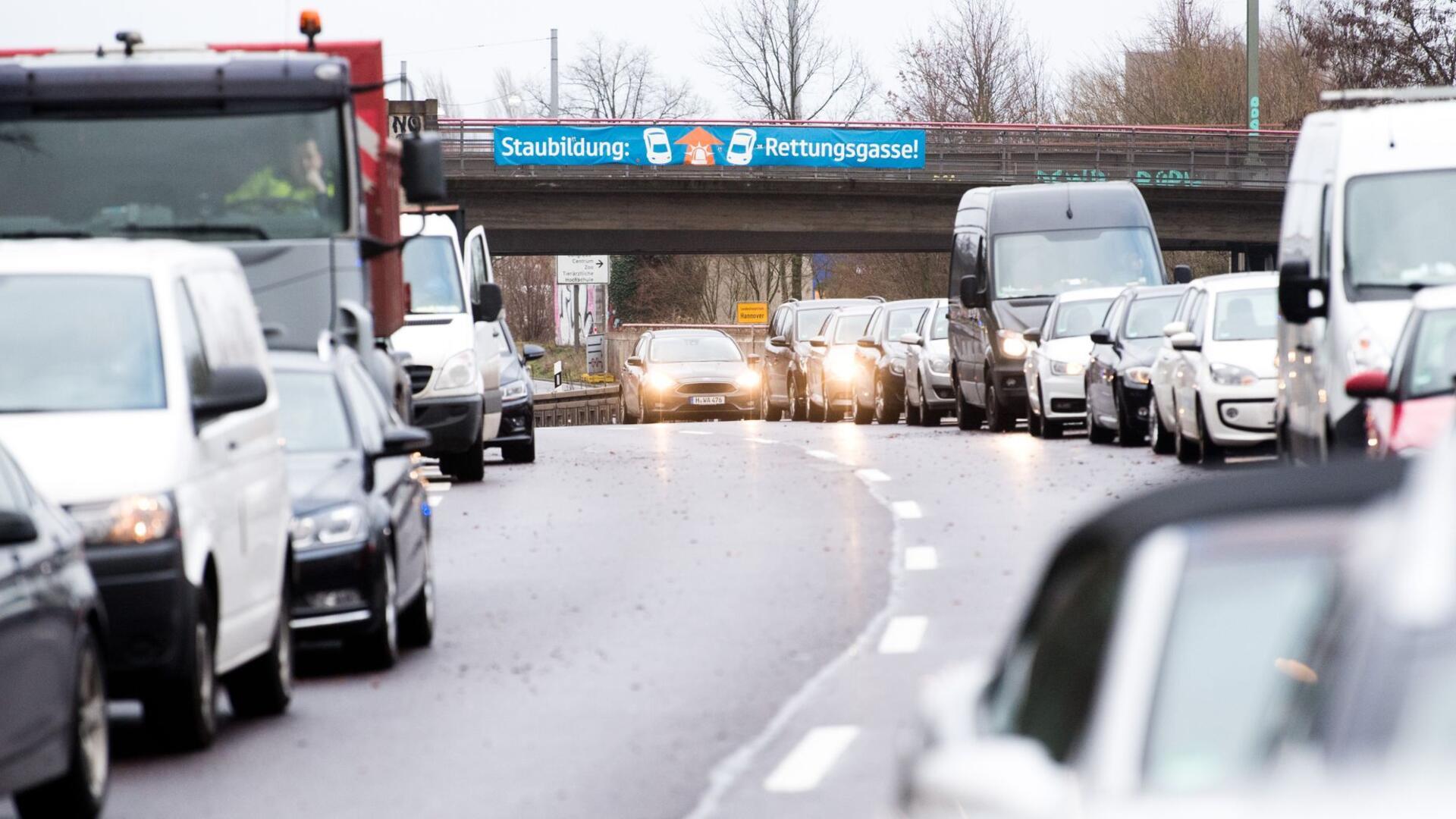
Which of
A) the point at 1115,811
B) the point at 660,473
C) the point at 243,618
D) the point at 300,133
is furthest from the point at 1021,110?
the point at 1115,811

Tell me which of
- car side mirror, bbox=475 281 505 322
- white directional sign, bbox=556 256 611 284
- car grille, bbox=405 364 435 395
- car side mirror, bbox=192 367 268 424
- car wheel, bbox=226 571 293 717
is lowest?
car wheel, bbox=226 571 293 717

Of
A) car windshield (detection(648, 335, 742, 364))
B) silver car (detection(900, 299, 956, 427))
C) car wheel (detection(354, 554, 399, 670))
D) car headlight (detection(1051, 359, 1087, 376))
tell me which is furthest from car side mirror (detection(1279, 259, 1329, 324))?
car windshield (detection(648, 335, 742, 364))

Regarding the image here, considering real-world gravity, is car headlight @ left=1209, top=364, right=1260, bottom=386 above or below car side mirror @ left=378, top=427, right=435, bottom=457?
below

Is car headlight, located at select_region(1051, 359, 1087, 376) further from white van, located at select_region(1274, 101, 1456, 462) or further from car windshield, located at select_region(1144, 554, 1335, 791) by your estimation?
car windshield, located at select_region(1144, 554, 1335, 791)

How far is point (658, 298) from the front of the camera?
349 ft

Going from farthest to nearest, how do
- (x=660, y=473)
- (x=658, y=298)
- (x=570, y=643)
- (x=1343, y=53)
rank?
1. (x=658, y=298)
2. (x=1343, y=53)
3. (x=660, y=473)
4. (x=570, y=643)

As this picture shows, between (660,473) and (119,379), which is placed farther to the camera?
(660,473)

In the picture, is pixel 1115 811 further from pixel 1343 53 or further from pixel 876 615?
pixel 1343 53

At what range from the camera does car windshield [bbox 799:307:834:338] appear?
146 ft

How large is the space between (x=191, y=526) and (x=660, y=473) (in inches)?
612

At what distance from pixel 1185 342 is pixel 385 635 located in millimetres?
11802

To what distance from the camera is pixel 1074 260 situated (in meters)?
30.5

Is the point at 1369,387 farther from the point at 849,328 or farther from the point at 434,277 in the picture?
the point at 849,328

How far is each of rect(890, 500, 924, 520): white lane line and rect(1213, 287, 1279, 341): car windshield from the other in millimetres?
4264
